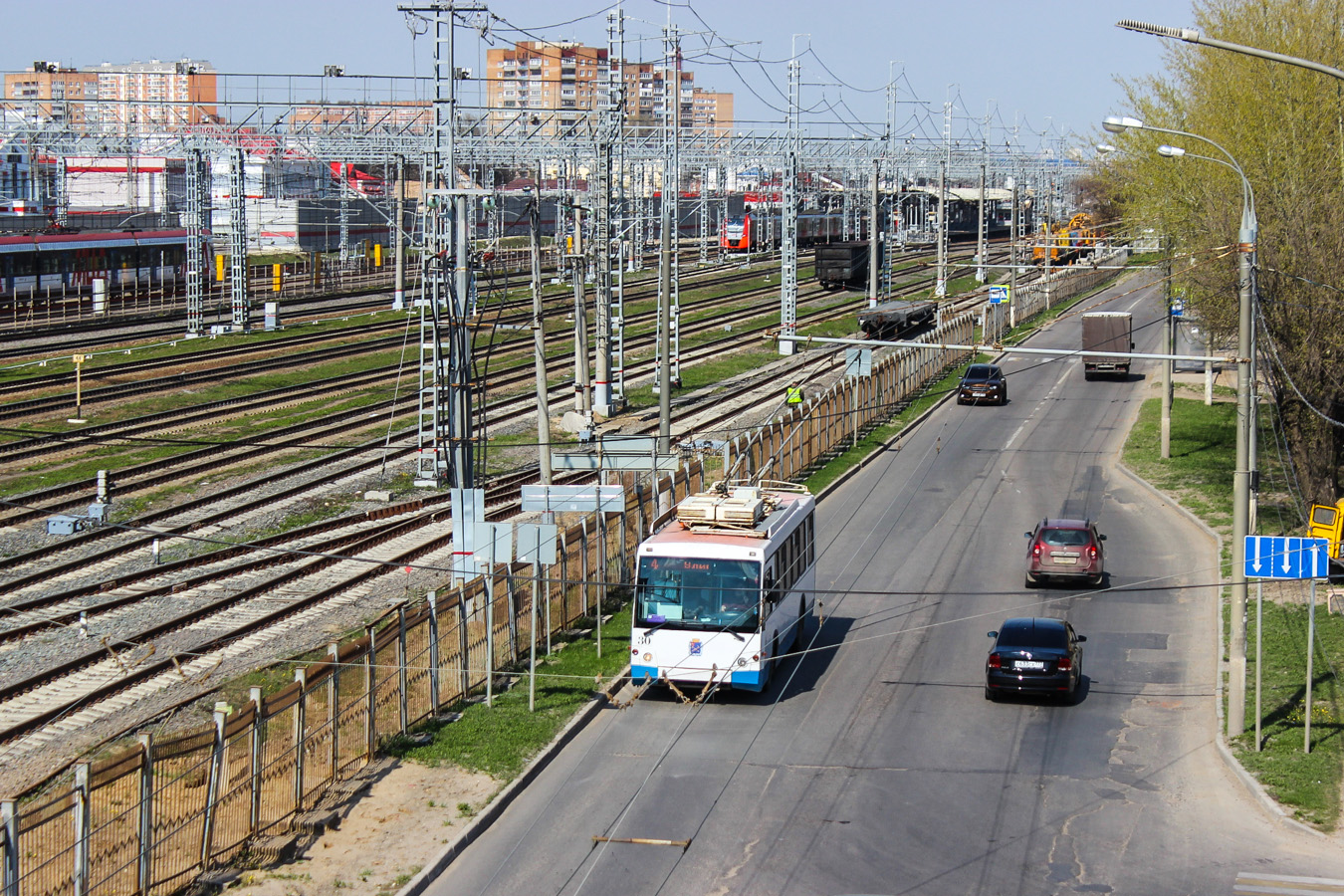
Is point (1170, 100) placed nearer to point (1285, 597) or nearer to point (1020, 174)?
point (1285, 597)

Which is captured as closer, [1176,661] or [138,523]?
[1176,661]

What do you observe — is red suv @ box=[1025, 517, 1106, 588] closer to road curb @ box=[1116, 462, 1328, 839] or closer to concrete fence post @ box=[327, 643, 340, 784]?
road curb @ box=[1116, 462, 1328, 839]

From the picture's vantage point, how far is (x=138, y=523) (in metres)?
29.9

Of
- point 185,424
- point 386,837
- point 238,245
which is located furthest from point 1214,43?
point 238,245

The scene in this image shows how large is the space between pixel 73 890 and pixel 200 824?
1788mm

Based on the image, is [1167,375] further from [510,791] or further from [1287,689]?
[510,791]

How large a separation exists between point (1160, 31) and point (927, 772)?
9.50 metres

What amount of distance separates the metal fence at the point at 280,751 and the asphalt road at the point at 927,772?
2261 mm

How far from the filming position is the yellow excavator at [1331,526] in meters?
24.6

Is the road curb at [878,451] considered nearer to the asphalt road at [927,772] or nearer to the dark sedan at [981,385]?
the dark sedan at [981,385]

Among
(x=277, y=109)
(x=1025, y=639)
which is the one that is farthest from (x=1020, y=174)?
(x=1025, y=639)

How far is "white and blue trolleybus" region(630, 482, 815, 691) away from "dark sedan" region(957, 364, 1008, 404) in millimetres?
29773

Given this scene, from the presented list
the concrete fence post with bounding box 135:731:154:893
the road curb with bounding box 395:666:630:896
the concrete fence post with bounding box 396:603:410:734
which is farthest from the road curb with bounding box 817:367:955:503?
the concrete fence post with bounding box 135:731:154:893

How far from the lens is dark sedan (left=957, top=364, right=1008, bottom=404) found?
163 ft
